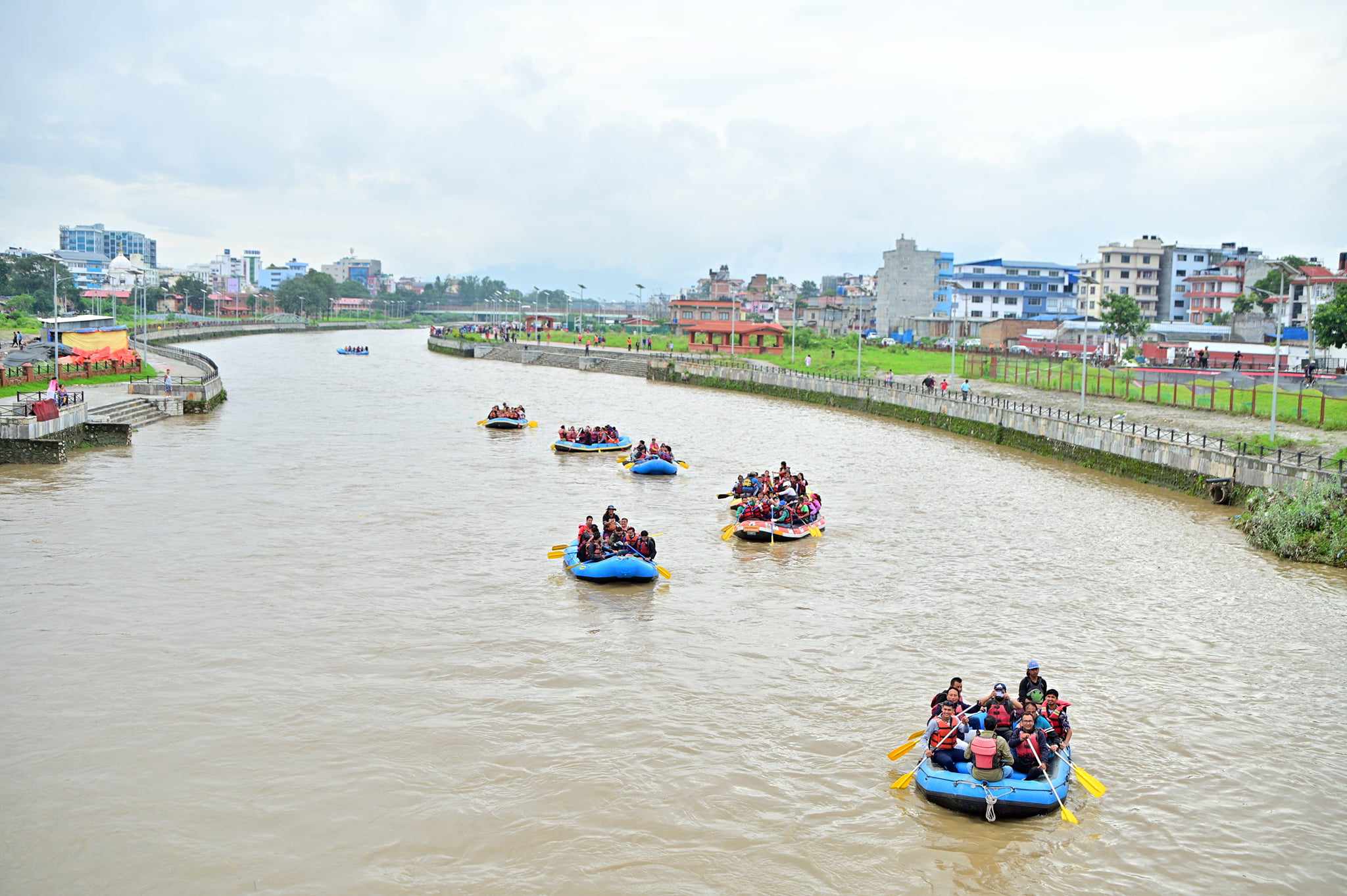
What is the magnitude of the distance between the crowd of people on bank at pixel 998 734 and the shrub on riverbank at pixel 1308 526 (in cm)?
1607

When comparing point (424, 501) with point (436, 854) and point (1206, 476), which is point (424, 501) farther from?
point (1206, 476)

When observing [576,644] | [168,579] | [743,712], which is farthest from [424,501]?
[743,712]

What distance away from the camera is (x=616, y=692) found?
1966 cm

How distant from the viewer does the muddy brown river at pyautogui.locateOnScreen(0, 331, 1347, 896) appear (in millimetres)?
14547

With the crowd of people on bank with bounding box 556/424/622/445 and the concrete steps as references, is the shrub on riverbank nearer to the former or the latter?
the crowd of people on bank with bounding box 556/424/622/445

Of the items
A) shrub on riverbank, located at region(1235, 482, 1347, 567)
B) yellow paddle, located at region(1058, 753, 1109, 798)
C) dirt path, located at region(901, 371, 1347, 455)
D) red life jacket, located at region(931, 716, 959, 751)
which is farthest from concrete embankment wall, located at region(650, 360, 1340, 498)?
red life jacket, located at region(931, 716, 959, 751)

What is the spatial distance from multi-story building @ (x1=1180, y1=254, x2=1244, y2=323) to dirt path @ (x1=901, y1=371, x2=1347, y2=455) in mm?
49466

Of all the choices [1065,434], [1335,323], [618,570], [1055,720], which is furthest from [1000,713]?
[1335,323]

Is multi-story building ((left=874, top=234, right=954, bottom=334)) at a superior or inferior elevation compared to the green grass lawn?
superior

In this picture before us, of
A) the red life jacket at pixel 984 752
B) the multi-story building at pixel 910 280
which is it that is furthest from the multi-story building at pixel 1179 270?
the red life jacket at pixel 984 752

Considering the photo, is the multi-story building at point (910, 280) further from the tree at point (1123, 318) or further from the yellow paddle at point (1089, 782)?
the yellow paddle at point (1089, 782)

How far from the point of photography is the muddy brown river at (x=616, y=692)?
14.5 meters

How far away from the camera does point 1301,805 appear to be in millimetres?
16062

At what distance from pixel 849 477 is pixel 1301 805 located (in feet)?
90.7
